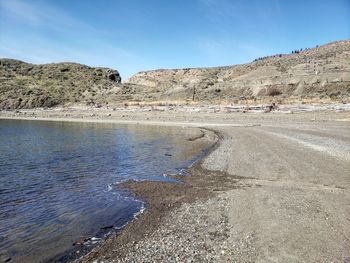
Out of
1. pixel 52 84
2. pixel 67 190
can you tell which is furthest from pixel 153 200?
pixel 52 84

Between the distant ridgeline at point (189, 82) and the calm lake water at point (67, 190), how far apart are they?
3494 centimetres

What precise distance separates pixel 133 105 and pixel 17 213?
5527cm

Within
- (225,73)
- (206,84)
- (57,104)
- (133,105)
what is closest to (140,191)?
(133,105)

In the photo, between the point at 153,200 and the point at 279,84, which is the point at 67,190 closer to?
the point at 153,200

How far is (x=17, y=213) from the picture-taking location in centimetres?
1034

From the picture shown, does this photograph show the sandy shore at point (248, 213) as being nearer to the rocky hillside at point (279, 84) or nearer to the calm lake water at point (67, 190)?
the calm lake water at point (67, 190)

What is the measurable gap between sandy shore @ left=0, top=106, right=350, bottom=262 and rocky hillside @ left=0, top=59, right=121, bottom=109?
216 feet

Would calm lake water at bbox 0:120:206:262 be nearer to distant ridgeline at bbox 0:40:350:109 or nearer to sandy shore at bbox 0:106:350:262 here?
sandy shore at bbox 0:106:350:262

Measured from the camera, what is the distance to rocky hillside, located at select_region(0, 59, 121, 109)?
8506cm

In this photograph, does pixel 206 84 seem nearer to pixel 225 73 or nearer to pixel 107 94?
pixel 225 73

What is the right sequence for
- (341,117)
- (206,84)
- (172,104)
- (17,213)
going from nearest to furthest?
(17,213) < (341,117) < (172,104) < (206,84)

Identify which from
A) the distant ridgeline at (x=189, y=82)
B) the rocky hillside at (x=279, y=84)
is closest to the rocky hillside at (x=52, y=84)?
the distant ridgeline at (x=189, y=82)

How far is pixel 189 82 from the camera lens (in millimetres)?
88188

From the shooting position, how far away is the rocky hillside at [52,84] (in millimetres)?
85062
